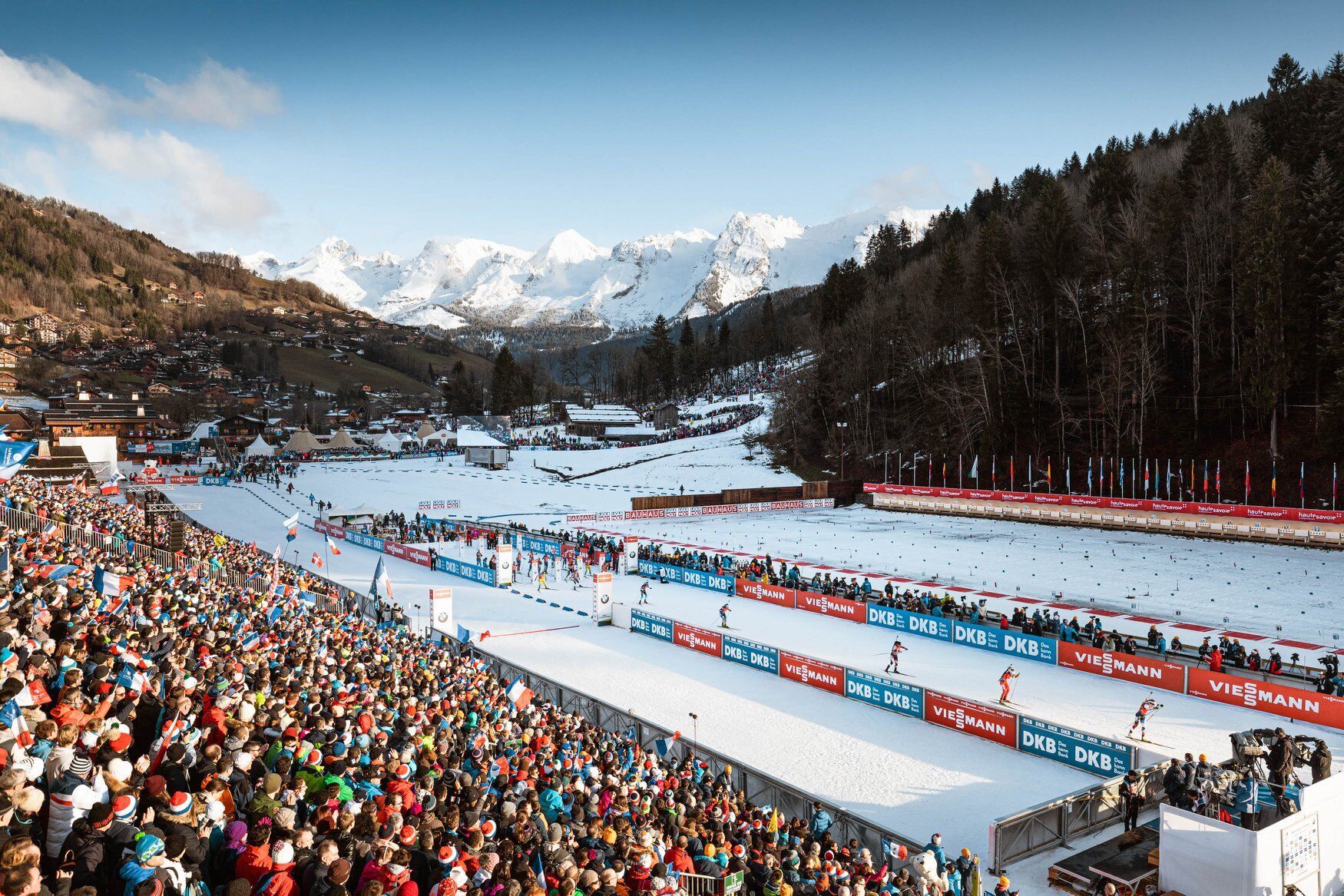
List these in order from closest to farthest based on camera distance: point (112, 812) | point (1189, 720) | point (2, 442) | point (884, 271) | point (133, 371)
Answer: point (112, 812), point (1189, 720), point (2, 442), point (884, 271), point (133, 371)

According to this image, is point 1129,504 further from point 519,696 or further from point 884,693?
point 519,696

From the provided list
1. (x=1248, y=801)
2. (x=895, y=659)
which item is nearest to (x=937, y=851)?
(x=1248, y=801)

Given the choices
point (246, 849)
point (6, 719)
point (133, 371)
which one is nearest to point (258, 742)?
point (6, 719)

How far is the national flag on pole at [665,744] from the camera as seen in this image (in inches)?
575

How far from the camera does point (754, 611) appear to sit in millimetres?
28703

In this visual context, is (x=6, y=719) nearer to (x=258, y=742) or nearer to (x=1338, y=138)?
(x=258, y=742)

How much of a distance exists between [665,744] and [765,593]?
1595 centimetres

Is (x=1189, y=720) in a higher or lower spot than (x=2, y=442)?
lower

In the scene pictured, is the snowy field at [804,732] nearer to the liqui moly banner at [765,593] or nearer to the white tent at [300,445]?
the liqui moly banner at [765,593]

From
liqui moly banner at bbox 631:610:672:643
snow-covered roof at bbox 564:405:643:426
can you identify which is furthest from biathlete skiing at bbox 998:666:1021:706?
snow-covered roof at bbox 564:405:643:426

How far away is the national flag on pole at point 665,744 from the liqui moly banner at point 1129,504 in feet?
119

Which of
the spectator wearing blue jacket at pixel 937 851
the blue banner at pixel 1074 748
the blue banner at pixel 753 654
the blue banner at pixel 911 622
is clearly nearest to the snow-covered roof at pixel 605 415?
the blue banner at pixel 911 622

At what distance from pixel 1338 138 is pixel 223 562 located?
2403 inches

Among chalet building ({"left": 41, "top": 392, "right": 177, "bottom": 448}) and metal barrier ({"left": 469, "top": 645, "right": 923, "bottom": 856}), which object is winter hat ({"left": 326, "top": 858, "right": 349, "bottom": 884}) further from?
chalet building ({"left": 41, "top": 392, "right": 177, "bottom": 448})
